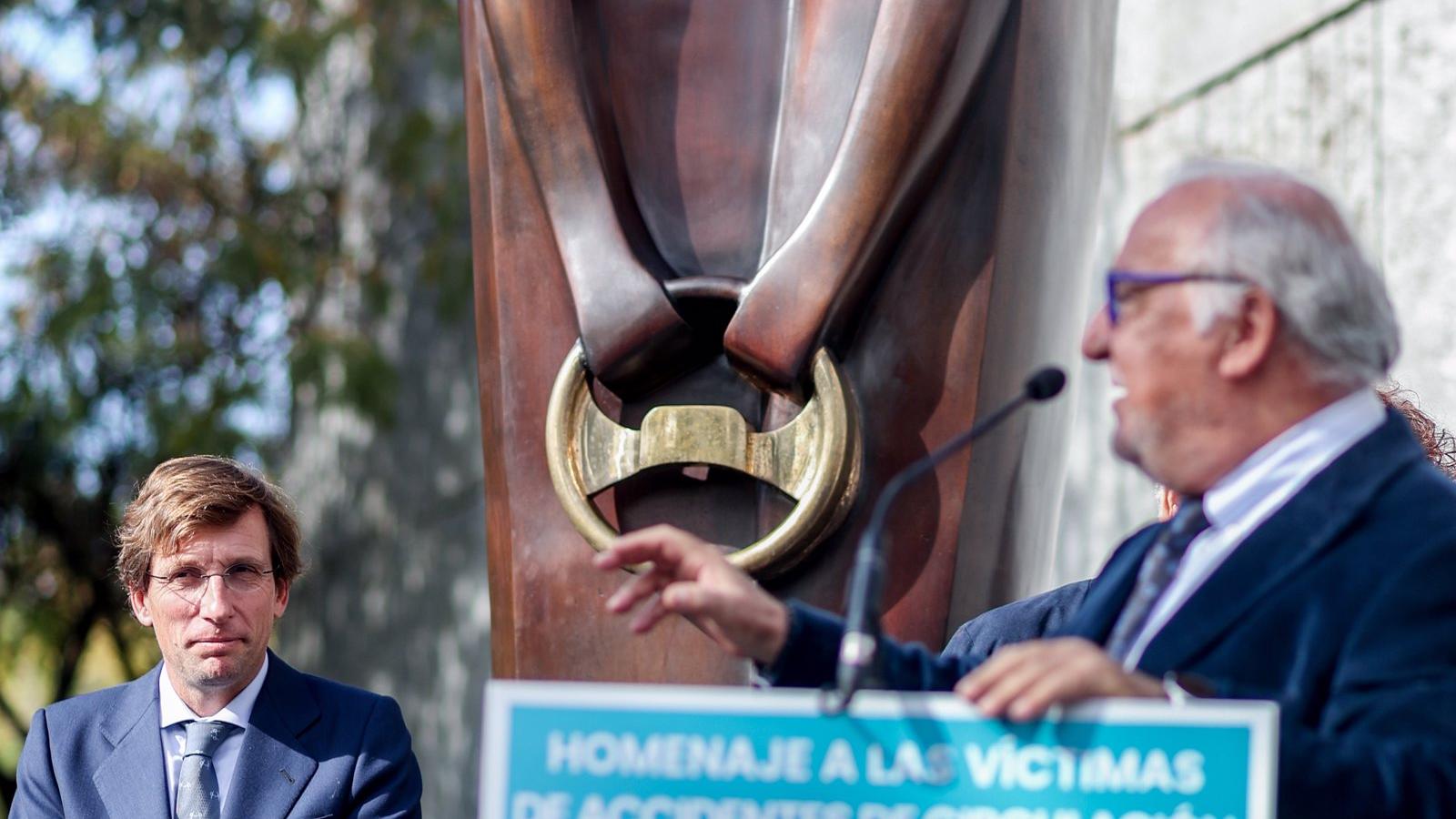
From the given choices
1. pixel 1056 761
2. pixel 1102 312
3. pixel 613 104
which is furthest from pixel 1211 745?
pixel 613 104

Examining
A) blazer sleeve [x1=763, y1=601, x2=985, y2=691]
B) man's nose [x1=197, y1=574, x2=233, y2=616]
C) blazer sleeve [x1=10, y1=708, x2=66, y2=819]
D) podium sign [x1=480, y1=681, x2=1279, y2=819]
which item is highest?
man's nose [x1=197, y1=574, x2=233, y2=616]

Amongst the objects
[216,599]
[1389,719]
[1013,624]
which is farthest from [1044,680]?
[216,599]

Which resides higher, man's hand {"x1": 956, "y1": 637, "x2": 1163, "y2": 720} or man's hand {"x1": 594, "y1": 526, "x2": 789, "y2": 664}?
man's hand {"x1": 594, "y1": 526, "x2": 789, "y2": 664}

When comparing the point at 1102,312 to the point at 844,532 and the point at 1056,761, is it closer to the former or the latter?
the point at 1056,761

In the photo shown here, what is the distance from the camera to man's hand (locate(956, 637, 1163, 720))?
126 centimetres

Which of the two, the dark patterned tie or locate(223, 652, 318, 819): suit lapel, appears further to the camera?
locate(223, 652, 318, 819): suit lapel

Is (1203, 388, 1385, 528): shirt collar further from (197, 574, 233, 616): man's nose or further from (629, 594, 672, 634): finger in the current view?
(197, 574, 233, 616): man's nose

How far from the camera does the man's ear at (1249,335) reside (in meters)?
1.40

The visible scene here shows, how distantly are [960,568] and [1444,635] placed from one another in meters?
0.94

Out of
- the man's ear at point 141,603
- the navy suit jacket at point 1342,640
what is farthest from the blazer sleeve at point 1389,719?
the man's ear at point 141,603

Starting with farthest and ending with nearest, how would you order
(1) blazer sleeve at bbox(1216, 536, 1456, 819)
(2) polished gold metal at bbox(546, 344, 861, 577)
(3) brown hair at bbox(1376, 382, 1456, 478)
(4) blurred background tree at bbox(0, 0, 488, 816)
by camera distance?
(4) blurred background tree at bbox(0, 0, 488, 816) < (3) brown hair at bbox(1376, 382, 1456, 478) < (2) polished gold metal at bbox(546, 344, 861, 577) < (1) blazer sleeve at bbox(1216, 536, 1456, 819)

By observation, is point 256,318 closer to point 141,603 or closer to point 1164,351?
point 141,603

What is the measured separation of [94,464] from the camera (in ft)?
18.6

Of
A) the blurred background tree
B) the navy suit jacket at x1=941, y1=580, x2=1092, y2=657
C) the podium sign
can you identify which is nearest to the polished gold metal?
the navy suit jacket at x1=941, y1=580, x2=1092, y2=657
